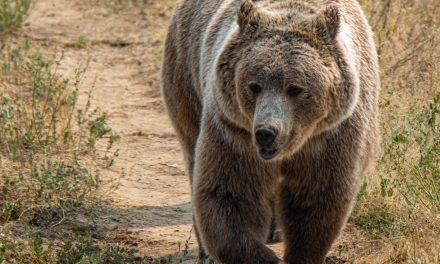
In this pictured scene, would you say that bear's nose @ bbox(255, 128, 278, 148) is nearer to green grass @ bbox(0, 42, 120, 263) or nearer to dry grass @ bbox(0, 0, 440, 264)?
dry grass @ bbox(0, 0, 440, 264)

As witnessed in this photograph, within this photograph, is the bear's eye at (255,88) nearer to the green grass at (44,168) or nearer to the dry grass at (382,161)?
the dry grass at (382,161)

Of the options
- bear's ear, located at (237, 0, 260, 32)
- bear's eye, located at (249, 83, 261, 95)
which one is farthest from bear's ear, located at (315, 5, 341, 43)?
bear's eye, located at (249, 83, 261, 95)

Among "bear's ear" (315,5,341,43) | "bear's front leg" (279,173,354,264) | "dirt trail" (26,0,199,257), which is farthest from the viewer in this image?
"dirt trail" (26,0,199,257)

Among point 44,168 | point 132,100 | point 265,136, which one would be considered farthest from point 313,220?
point 132,100

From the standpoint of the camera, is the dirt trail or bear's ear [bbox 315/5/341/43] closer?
bear's ear [bbox 315/5/341/43]

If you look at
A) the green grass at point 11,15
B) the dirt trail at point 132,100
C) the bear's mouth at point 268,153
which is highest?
the bear's mouth at point 268,153

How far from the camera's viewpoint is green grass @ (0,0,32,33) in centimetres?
1088

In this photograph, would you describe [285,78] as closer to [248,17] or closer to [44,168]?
[248,17]

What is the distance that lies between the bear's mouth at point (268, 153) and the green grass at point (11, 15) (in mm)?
6784

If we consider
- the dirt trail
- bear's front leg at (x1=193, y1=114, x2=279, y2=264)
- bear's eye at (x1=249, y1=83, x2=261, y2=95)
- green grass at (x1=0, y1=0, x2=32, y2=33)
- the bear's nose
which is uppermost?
bear's eye at (x1=249, y1=83, x2=261, y2=95)

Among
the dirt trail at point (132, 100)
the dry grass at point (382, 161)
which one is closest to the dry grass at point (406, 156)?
the dry grass at point (382, 161)

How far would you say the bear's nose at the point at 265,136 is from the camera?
15.3 feet

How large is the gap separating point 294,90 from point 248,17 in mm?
551

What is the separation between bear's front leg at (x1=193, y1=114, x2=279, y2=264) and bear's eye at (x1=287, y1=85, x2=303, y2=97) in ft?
1.58
